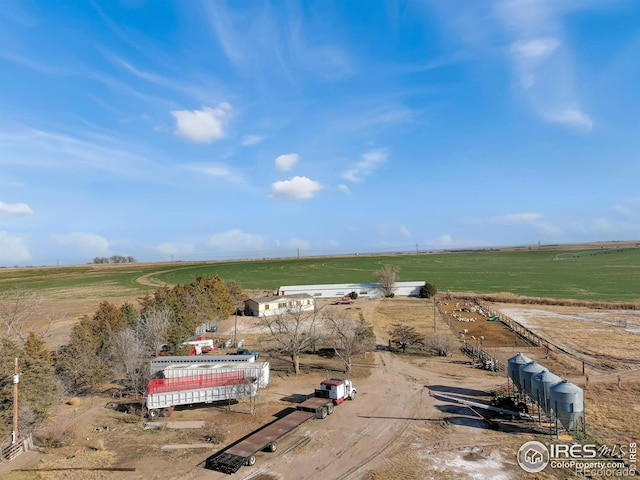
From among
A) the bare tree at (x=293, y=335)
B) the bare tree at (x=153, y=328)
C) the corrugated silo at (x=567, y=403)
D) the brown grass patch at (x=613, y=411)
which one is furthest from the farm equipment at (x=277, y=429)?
the bare tree at (x=153, y=328)

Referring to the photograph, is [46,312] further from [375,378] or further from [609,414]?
[609,414]

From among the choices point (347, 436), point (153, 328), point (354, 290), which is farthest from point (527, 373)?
point (354, 290)

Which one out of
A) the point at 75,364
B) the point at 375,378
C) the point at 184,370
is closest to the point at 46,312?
the point at 75,364

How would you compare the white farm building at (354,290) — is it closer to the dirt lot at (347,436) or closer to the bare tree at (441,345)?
the bare tree at (441,345)

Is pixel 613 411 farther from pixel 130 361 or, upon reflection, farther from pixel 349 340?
pixel 130 361

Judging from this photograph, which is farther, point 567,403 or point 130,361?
point 130,361
